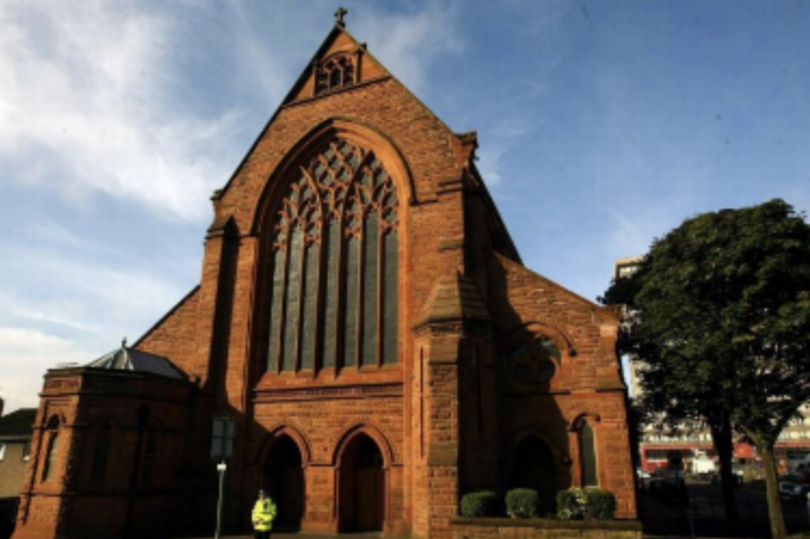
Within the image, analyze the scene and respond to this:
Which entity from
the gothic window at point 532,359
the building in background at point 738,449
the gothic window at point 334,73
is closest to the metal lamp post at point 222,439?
the gothic window at point 532,359

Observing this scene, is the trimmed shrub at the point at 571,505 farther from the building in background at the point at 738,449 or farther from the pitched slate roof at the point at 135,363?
the building in background at the point at 738,449

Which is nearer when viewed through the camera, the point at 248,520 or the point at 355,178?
the point at 248,520

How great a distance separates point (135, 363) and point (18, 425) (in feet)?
68.6

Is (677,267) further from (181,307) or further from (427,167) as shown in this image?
(181,307)

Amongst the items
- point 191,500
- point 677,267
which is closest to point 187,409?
point 191,500

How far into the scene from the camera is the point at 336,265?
20.3 m

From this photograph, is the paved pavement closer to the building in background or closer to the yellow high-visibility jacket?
the yellow high-visibility jacket


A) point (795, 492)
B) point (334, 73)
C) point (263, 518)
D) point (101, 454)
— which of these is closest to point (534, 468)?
point (263, 518)

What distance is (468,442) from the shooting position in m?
15.1

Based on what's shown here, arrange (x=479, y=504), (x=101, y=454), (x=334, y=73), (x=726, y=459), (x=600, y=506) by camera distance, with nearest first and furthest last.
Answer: (x=600, y=506) → (x=479, y=504) → (x=101, y=454) → (x=334, y=73) → (x=726, y=459)

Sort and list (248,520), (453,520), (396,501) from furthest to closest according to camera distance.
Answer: (248,520) → (396,501) → (453,520)

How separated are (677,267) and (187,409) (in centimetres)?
1731

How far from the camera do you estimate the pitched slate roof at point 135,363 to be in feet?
59.9

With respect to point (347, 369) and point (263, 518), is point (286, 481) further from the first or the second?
point (263, 518)
